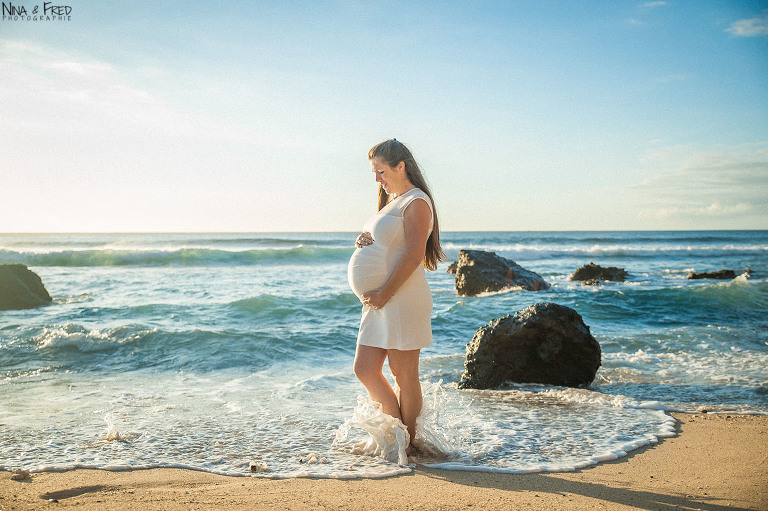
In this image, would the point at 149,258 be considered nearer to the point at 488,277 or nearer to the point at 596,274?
the point at 488,277

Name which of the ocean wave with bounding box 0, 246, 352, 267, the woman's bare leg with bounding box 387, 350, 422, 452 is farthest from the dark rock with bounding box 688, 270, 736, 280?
the woman's bare leg with bounding box 387, 350, 422, 452

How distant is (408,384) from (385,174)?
1534 millimetres

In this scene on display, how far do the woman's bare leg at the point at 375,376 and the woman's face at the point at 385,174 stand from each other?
1.19 m

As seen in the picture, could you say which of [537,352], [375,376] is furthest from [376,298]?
[537,352]

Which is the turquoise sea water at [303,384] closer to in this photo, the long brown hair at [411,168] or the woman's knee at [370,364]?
the woman's knee at [370,364]

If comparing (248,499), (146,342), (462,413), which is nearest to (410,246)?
(248,499)

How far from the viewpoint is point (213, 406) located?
18.8 ft

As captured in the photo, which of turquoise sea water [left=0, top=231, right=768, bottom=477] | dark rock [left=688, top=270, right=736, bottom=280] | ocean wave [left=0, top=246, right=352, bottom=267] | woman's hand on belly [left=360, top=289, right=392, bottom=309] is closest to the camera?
woman's hand on belly [left=360, top=289, right=392, bottom=309]

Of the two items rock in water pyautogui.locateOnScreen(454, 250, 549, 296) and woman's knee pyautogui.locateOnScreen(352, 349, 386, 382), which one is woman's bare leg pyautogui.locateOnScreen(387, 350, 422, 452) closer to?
woman's knee pyautogui.locateOnScreen(352, 349, 386, 382)

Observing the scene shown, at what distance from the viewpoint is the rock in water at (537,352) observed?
6641 millimetres

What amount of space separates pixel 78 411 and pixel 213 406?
1263 mm

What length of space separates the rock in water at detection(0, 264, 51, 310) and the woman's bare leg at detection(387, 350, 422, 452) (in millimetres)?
11180

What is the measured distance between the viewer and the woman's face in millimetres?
4008

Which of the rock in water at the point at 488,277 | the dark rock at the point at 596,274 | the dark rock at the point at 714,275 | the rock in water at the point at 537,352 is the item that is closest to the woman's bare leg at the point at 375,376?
the rock in water at the point at 537,352
